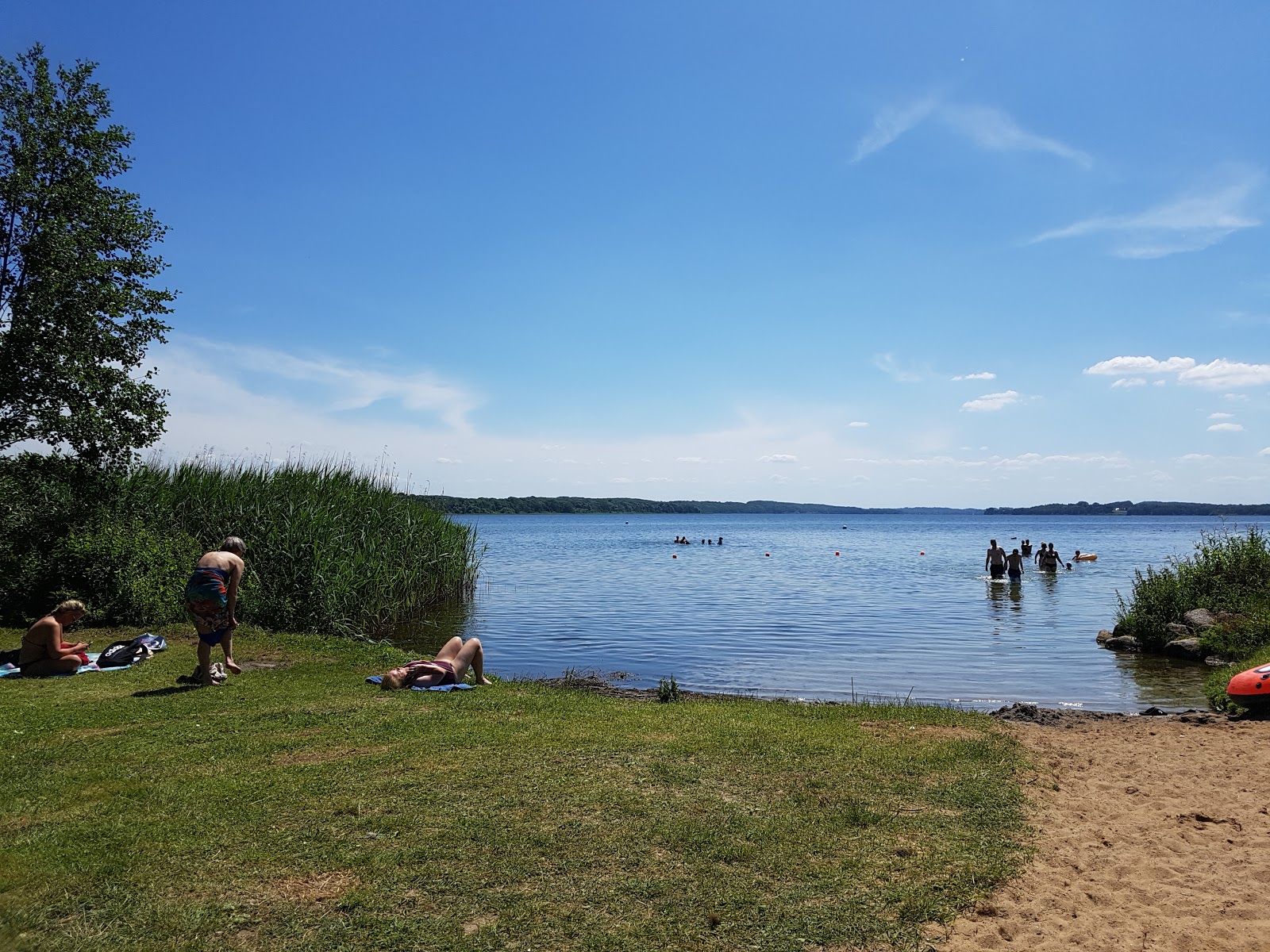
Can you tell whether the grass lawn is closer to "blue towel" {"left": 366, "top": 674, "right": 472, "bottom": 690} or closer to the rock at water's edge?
"blue towel" {"left": 366, "top": 674, "right": 472, "bottom": 690}

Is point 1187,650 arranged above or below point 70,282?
below

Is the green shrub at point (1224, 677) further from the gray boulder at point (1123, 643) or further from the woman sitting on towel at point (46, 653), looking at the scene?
the woman sitting on towel at point (46, 653)

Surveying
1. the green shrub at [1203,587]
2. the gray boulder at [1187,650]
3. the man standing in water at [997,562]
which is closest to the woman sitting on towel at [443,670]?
the gray boulder at [1187,650]

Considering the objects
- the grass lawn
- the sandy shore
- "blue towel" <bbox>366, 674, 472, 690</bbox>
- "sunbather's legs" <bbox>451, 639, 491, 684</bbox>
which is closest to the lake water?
"sunbather's legs" <bbox>451, 639, 491, 684</bbox>

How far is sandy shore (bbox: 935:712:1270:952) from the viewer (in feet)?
14.9

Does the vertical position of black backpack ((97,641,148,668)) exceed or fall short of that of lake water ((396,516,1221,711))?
it exceeds it

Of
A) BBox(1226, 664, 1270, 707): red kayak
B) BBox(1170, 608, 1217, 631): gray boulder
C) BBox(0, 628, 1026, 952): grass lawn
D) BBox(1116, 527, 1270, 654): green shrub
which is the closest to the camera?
BBox(0, 628, 1026, 952): grass lawn

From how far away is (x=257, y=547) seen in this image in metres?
17.9

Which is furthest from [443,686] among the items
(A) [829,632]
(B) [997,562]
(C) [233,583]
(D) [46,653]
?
(B) [997,562]

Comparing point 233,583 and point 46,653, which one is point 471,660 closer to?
point 233,583

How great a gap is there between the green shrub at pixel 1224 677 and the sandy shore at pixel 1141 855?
3.05 metres

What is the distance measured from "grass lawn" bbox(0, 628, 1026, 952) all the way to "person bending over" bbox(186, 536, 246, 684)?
1.13 m

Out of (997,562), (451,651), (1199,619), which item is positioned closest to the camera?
(451,651)

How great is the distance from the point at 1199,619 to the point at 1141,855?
14.6m
